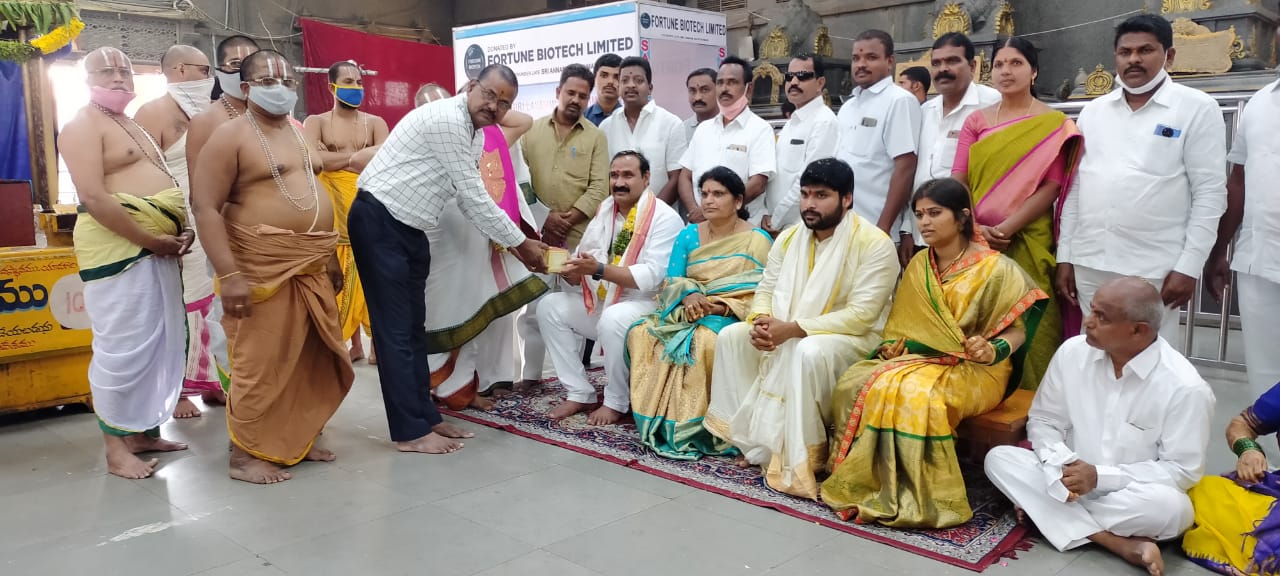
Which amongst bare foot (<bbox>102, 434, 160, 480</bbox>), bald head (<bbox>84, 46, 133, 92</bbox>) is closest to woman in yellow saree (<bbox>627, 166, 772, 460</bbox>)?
bare foot (<bbox>102, 434, 160, 480</bbox>)

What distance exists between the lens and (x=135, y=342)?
372 cm

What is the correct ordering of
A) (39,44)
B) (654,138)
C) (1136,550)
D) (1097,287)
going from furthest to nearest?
(39,44) → (654,138) → (1097,287) → (1136,550)

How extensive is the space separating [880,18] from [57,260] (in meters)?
7.93

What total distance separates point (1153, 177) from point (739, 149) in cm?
208

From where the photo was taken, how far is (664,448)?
396 cm

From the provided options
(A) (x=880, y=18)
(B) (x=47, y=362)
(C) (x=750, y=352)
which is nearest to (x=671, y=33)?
(A) (x=880, y=18)

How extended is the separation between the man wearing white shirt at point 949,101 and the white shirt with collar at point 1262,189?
1.08m

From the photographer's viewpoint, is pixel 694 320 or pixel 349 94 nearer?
pixel 694 320

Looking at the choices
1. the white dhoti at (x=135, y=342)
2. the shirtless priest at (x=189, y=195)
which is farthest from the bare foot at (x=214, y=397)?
the white dhoti at (x=135, y=342)

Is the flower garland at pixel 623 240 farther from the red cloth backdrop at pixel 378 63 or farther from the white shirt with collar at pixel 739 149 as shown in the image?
the red cloth backdrop at pixel 378 63

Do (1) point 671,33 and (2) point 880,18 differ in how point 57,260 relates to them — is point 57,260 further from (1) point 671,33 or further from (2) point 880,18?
(2) point 880,18

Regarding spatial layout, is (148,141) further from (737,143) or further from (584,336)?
(737,143)

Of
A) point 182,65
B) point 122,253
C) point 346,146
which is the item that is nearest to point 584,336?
point 346,146

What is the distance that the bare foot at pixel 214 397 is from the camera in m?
4.82
